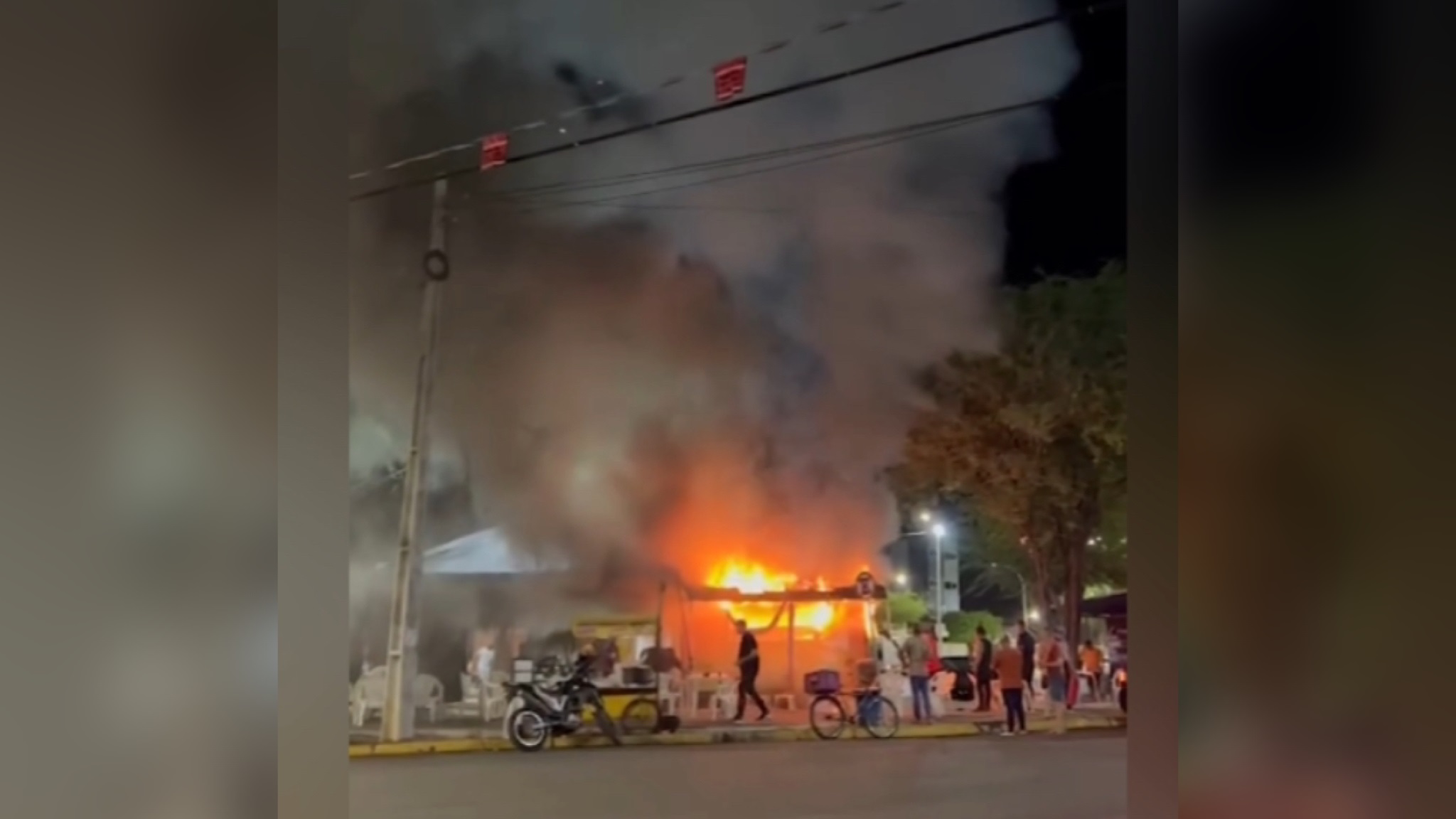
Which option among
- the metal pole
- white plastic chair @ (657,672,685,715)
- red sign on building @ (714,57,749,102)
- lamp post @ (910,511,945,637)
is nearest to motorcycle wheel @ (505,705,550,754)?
white plastic chair @ (657,672,685,715)

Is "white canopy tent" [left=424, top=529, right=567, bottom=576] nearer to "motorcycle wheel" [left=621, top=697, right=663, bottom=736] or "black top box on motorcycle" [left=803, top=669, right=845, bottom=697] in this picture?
"motorcycle wheel" [left=621, top=697, right=663, bottom=736]

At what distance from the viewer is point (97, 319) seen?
2.50 feet

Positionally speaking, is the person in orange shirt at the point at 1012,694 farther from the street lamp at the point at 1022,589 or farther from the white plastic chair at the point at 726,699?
the white plastic chair at the point at 726,699

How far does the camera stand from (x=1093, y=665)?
217 cm

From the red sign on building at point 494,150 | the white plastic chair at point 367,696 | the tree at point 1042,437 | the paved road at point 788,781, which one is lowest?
the paved road at point 788,781

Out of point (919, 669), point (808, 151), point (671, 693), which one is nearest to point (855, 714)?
point (919, 669)

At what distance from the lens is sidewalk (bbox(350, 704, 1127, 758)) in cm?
203

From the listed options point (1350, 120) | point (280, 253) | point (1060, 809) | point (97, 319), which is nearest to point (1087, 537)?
point (1060, 809)

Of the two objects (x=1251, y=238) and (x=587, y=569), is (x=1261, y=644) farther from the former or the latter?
(x=587, y=569)

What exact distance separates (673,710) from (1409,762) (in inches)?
58.0

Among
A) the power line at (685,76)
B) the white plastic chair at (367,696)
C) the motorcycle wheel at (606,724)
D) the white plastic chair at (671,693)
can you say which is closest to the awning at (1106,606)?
the white plastic chair at (671,693)

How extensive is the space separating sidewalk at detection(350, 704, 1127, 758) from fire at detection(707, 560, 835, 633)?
0.19 metres

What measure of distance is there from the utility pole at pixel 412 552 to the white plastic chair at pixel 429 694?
0.03 feet

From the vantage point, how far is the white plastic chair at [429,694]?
2018mm
